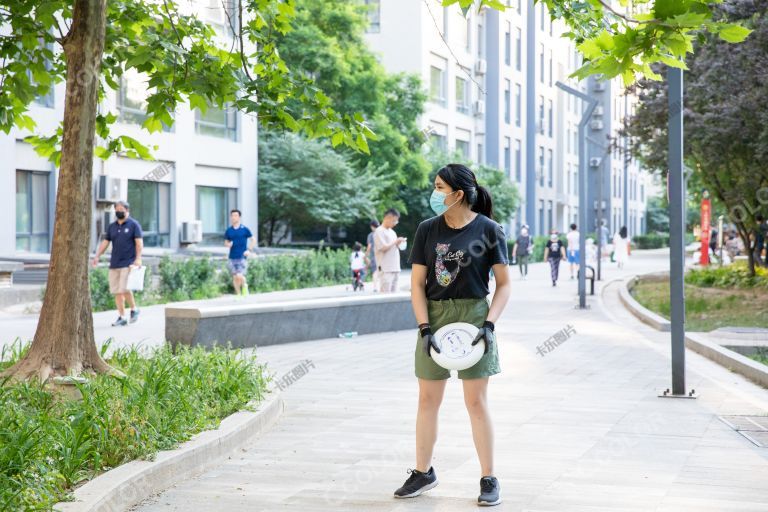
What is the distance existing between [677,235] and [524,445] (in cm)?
319

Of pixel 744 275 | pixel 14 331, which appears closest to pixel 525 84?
pixel 744 275

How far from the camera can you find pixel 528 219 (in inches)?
2461

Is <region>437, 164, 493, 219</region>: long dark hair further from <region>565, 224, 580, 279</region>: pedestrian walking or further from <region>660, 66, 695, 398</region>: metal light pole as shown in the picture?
<region>565, 224, 580, 279</region>: pedestrian walking

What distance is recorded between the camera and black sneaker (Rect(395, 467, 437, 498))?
6.02 meters

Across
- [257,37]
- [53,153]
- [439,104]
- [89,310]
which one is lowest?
[89,310]

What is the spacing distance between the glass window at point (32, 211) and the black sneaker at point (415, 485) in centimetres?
2139

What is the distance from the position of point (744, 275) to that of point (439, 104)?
908 inches

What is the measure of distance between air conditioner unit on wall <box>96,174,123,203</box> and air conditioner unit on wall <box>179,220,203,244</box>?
358cm

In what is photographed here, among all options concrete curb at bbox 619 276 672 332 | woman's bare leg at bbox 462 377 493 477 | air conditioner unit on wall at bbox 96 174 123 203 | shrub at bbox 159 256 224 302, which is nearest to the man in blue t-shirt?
shrub at bbox 159 256 224 302

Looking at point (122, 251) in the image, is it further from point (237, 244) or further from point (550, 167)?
point (550, 167)

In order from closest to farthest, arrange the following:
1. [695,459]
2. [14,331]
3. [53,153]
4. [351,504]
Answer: [351,504], [695,459], [53,153], [14,331]

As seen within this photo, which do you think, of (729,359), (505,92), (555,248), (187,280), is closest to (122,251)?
(187,280)

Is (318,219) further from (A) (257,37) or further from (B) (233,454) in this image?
(B) (233,454)

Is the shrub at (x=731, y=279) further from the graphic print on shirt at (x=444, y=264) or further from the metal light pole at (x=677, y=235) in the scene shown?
the graphic print on shirt at (x=444, y=264)
